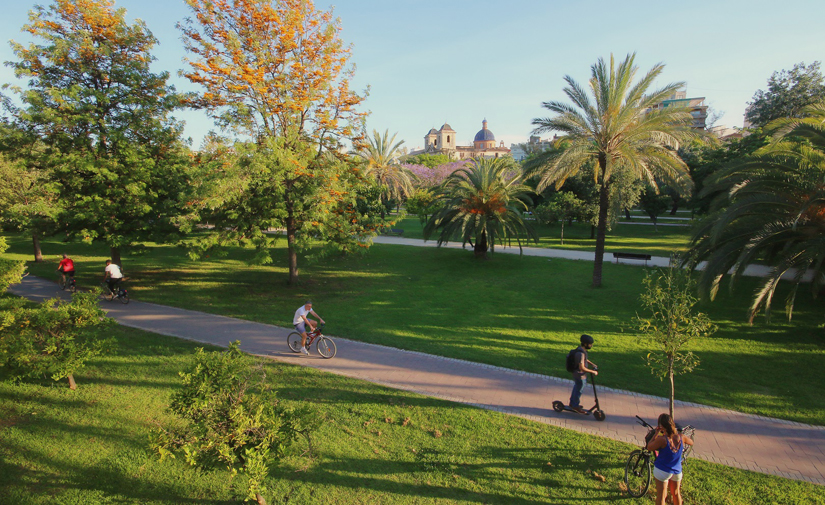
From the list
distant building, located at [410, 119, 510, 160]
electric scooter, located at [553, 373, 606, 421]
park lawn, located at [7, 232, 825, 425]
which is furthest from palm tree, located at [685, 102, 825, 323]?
distant building, located at [410, 119, 510, 160]

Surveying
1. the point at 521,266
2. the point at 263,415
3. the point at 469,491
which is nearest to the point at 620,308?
the point at 521,266

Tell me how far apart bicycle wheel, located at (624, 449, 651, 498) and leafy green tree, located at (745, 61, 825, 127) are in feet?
126

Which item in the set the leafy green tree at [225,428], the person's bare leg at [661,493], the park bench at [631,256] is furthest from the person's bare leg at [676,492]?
the park bench at [631,256]

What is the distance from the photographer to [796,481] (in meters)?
Answer: 5.77

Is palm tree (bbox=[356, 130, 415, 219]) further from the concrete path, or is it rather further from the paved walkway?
the paved walkway

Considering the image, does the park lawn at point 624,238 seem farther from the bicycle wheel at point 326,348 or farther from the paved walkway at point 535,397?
the bicycle wheel at point 326,348

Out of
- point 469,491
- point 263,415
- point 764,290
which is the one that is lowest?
point 469,491

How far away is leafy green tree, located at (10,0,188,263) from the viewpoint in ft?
43.1

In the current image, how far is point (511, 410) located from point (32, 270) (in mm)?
22015

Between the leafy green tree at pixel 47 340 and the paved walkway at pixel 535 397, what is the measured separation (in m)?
3.04

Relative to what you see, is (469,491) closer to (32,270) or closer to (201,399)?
(201,399)

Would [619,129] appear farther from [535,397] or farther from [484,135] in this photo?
[484,135]

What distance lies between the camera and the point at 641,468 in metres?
5.83

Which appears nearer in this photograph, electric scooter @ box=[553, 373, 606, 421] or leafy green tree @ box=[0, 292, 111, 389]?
electric scooter @ box=[553, 373, 606, 421]
